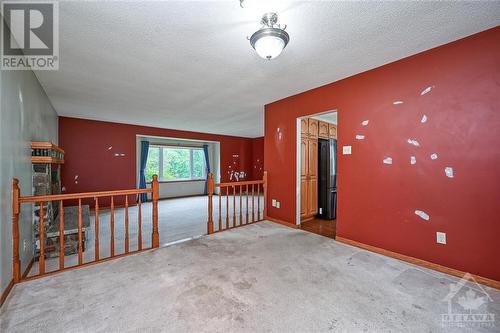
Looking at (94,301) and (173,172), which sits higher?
(173,172)

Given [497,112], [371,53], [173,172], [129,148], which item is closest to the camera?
[497,112]

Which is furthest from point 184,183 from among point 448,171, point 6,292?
point 448,171

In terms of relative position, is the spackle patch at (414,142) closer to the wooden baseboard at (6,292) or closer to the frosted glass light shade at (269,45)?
the frosted glass light shade at (269,45)

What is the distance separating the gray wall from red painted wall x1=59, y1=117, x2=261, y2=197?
2766 millimetres

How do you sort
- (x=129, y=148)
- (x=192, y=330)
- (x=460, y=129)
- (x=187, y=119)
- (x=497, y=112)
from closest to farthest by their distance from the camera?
(x=192, y=330) → (x=497, y=112) → (x=460, y=129) → (x=187, y=119) → (x=129, y=148)

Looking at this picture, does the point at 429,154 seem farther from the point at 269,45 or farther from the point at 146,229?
the point at 146,229

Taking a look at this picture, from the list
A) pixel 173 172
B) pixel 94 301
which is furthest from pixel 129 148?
pixel 94 301

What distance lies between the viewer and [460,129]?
2125 millimetres

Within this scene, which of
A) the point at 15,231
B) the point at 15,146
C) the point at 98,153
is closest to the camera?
the point at 15,231

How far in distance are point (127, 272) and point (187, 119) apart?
4.36m

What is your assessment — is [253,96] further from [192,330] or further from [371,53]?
[192,330]

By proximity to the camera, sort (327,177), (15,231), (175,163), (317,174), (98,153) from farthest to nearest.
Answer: (175,163)
(98,153)
(317,174)
(327,177)
(15,231)

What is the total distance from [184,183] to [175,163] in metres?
0.85

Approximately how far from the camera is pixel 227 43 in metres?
2.18
